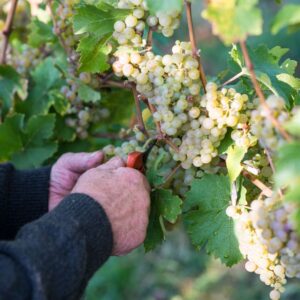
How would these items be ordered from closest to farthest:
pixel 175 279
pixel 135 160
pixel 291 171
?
pixel 291 171, pixel 135 160, pixel 175 279

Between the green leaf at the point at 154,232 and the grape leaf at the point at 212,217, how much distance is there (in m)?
0.07

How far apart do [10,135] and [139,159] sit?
552mm

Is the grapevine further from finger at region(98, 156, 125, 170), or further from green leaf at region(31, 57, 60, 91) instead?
green leaf at region(31, 57, 60, 91)

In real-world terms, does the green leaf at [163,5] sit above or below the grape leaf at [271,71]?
above

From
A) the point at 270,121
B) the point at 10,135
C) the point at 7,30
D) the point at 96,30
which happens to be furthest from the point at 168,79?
the point at 7,30

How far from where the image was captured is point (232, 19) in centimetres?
91

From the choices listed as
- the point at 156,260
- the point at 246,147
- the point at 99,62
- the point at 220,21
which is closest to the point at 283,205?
the point at 246,147

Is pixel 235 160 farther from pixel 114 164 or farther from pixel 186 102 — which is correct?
pixel 114 164

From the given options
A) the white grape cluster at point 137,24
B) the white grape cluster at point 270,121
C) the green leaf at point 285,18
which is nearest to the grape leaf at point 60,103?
the white grape cluster at point 137,24

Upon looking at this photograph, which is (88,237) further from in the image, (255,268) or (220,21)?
(220,21)

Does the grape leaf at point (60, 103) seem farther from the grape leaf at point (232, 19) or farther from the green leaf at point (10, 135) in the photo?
the grape leaf at point (232, 19)

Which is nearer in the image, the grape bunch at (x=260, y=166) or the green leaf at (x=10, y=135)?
the grape bunch at (x=260, y=166)

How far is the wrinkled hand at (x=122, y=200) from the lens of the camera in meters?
1.33

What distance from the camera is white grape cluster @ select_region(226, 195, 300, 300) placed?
103cm
